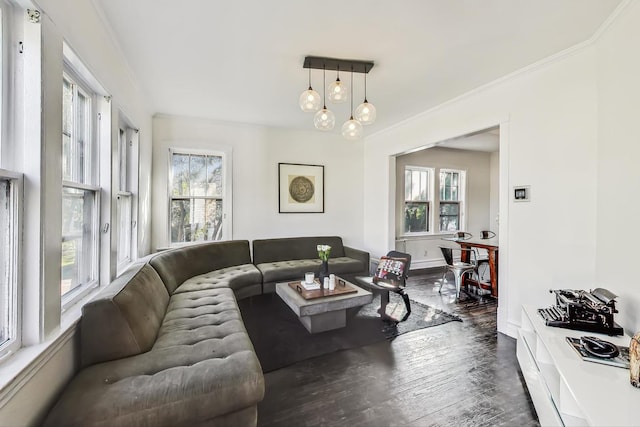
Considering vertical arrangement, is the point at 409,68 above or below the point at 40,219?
above

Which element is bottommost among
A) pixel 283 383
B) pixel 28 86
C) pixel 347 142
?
pixel 283 383

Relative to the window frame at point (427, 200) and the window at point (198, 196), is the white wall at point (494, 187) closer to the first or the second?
the window frame at point (427, 200)

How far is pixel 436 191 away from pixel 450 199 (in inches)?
21.0

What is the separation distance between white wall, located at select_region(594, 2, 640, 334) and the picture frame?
369 cm

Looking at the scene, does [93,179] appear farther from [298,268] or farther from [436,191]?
[436,191]

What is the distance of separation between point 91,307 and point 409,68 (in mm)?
3148

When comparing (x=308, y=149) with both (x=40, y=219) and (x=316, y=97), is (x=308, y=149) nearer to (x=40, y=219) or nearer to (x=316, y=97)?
(x=316, y=97)

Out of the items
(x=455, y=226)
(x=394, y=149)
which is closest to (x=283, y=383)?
(x=394, y=149)

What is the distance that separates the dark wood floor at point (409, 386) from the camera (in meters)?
1.74

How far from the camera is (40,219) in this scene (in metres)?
1.24

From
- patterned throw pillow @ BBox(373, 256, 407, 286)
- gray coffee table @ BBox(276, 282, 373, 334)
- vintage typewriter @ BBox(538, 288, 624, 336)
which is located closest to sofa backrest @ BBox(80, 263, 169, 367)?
gray coffee table @ BBox(276, 282, 373, 334)

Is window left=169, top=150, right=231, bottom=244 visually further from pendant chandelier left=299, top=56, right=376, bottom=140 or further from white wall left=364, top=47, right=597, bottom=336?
white wall left=364, top=47, right=597, bottom=336

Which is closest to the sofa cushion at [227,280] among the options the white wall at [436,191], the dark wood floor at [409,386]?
the dark wood floor at [409,386]

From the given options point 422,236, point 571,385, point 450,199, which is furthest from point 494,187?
point 571,385
